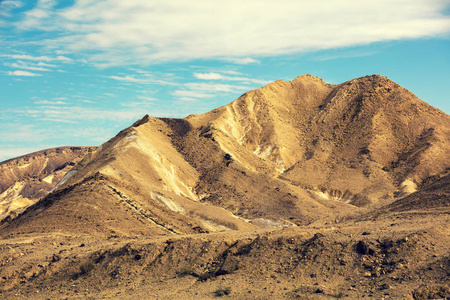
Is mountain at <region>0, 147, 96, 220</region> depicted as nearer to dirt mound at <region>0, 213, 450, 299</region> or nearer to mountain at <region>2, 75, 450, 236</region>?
mountain at <region>2, 75, 450, 236</region>

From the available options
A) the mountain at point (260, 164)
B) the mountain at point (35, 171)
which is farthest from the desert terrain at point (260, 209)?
the mountain at point (35, 171)

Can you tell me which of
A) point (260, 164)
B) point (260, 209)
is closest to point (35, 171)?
point (260, 164)

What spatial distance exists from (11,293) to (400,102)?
81446 millimetres

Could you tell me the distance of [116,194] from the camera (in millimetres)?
46219

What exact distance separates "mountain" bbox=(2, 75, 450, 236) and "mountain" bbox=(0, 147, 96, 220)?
171 feet

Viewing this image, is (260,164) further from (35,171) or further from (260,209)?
(35,171)

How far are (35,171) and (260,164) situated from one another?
86.0m

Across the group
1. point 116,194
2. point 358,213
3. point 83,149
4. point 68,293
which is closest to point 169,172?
point 116,194

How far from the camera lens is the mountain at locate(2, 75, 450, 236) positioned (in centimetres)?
4519

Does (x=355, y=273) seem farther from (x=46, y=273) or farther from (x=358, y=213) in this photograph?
(x=358, y=213)

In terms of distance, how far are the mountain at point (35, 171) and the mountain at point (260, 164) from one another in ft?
171

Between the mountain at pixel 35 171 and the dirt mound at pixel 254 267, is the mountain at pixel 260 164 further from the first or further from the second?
the mountain at pixel 35 171

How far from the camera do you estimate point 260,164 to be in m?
80.6

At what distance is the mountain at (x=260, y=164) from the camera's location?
45188 mm
